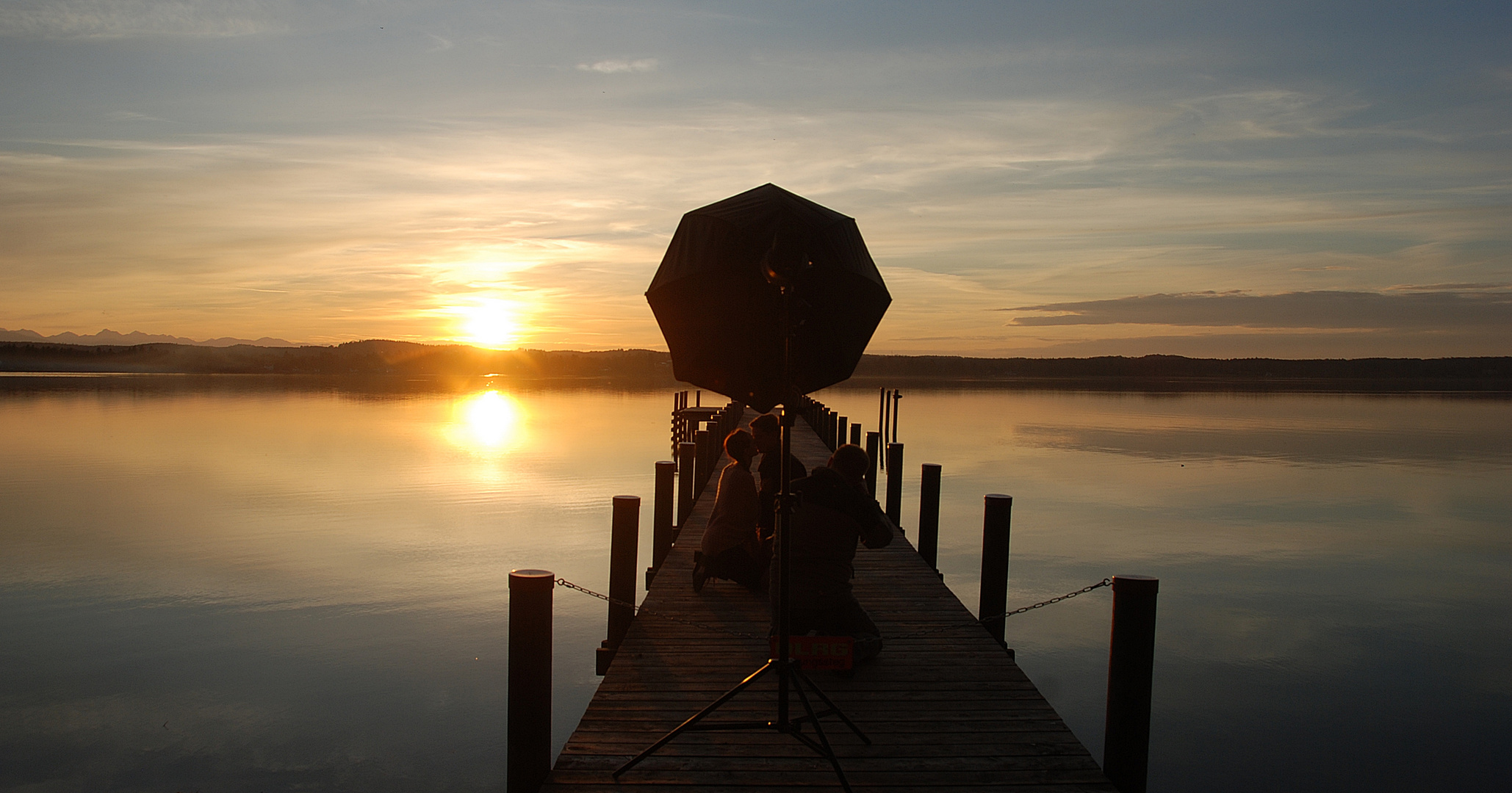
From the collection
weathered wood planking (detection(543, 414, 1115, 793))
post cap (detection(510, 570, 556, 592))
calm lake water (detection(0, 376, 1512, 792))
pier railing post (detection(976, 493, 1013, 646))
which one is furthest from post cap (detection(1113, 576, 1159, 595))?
calm lake water (detection(0, 376, 1512, 792))

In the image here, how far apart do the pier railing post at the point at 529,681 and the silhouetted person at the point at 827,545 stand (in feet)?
6.05

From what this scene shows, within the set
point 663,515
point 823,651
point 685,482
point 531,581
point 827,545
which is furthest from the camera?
point 685,482

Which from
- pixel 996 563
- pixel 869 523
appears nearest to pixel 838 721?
pixel 869 523

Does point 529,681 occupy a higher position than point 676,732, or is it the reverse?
point 529,681

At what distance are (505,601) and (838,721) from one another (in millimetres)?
9683

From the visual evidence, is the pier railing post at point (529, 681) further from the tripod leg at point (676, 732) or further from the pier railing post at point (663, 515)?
the pier railing post at point (663, 515)

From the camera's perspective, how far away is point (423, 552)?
17328mm

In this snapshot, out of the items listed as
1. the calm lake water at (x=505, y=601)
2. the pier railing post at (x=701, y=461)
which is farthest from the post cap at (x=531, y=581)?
the pier railing post at (x=701, y=461)

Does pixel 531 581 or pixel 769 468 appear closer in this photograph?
pixel 531 581

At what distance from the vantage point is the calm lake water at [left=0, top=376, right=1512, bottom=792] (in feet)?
29.3

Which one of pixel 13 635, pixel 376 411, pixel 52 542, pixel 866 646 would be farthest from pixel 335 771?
pixel 376 411

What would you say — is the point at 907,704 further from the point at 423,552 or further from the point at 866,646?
the point at 423,552

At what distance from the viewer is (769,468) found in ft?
22.8

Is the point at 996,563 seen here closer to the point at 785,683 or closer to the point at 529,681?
the point at 785,683
